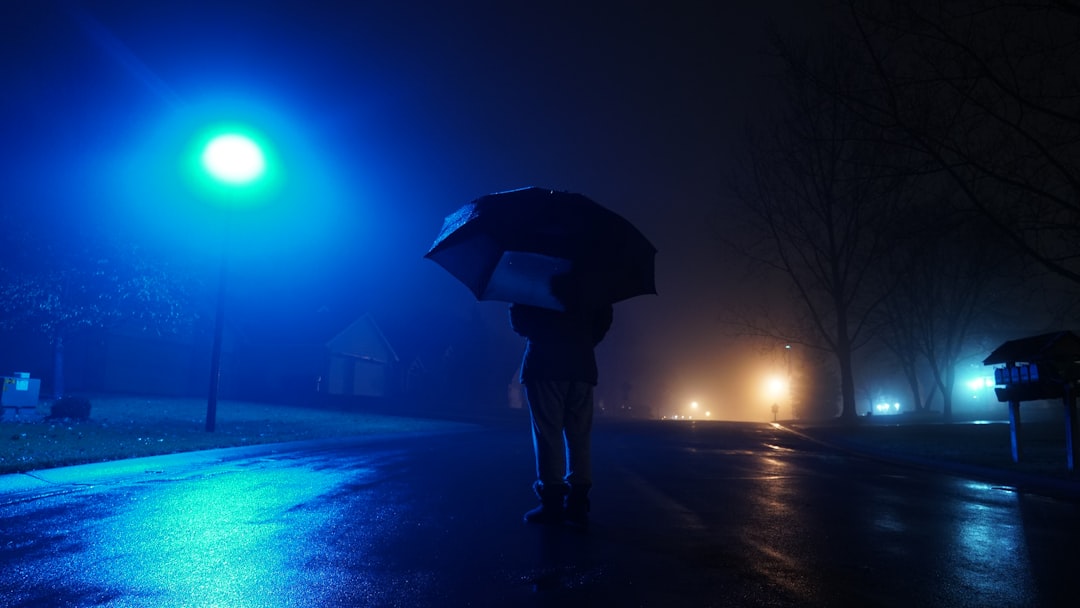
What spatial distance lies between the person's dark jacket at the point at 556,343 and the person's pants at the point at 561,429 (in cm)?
8

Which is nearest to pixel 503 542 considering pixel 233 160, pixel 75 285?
pixel 233 160

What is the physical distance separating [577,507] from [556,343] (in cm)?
128

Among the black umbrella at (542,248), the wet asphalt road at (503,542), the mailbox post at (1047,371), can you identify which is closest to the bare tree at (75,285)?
the wet asphalt road at (503,542)

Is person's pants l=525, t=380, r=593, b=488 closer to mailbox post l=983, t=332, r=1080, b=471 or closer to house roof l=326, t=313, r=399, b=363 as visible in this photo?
mailbox post l=983, t=332, r=1080, b=471

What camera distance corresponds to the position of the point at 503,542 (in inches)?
204

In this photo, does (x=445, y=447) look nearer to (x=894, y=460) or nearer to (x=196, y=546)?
(x=894, y=460)

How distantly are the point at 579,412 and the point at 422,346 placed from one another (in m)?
53.5

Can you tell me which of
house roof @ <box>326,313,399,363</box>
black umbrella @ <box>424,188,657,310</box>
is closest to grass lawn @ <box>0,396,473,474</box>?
black umbrella @ <box>424,188,657,310</box>

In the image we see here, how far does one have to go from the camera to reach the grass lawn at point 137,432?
10922mm

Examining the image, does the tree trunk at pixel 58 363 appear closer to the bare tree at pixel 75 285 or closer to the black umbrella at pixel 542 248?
the bare tree at pixel 75 285

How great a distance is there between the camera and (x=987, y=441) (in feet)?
62.5

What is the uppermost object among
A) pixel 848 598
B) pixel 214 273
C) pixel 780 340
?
pixel 214 273

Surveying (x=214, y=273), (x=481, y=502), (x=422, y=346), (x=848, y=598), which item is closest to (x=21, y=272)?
(x=214, y=273)

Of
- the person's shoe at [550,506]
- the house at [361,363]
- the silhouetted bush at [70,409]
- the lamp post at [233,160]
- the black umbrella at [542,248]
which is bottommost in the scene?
the person's shoe at [550,506]
